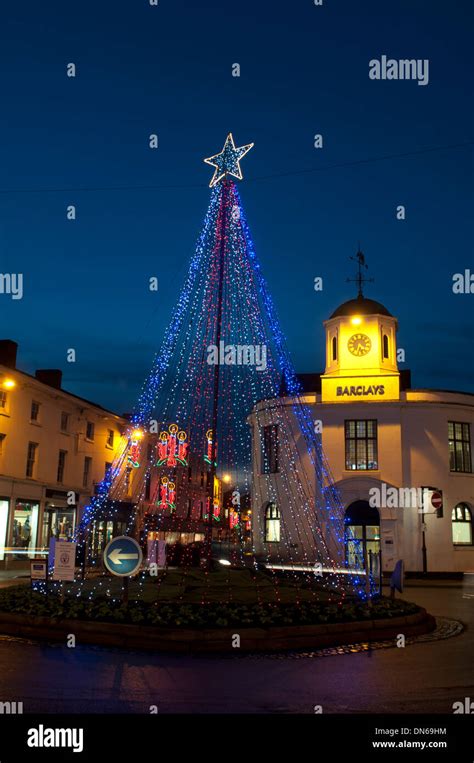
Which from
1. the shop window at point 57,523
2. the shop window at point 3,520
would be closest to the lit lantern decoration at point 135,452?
the shop window at point 3,520

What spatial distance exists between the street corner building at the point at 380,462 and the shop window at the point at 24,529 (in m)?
12.4

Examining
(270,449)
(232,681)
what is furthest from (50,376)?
(232,681)

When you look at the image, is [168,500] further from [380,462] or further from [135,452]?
[380,462]

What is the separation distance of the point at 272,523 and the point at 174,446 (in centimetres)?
1011

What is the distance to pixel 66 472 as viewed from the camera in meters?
44.7

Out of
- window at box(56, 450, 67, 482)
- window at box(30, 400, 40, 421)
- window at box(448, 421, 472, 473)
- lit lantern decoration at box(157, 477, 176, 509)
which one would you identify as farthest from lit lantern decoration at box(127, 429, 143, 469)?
window at box(448, 421, 472, 473)

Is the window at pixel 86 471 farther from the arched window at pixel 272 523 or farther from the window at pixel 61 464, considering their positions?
the arched window at pixel 272 523

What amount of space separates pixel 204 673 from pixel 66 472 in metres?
35.4

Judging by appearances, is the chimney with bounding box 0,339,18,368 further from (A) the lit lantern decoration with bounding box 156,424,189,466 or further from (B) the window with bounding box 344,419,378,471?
(B) the window with bounding box 344,419,378,471

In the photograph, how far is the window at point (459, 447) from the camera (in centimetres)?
3788

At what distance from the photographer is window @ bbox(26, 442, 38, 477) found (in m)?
40.3

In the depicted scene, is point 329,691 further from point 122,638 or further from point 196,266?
point 196,266

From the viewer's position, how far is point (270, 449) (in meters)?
40.5

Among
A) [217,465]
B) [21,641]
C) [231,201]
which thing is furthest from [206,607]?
[231,201]
